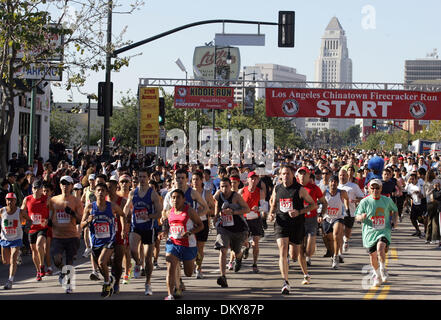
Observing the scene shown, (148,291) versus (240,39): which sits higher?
(240,39)

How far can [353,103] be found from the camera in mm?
35094

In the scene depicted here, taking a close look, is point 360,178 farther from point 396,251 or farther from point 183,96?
point 183,96

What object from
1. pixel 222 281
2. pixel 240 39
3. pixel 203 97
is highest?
pixel 240 39

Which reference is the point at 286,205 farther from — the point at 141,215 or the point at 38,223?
the point at 38,223

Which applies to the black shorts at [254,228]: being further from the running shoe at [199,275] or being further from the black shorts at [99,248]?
the black shorts at [99,248]

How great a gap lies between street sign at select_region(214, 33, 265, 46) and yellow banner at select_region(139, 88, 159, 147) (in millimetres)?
3208

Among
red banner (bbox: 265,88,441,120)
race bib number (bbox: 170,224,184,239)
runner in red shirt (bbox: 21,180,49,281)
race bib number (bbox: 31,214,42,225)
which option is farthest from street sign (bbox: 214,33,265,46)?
race bib number (bbox: 170,224,184,239)

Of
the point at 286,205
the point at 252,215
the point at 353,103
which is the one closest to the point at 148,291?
the point at 286,205

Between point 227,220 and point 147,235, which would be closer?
point 147,235

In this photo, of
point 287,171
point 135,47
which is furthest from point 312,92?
point 287,171

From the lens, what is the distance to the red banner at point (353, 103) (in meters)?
34.8

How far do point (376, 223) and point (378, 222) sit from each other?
0.04 metres

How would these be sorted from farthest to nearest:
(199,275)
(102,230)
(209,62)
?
(209,62) → (199,275) → (102,230)

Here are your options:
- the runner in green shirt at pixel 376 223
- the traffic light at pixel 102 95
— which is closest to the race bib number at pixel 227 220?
the runner in green shirt at pixel 376 223
